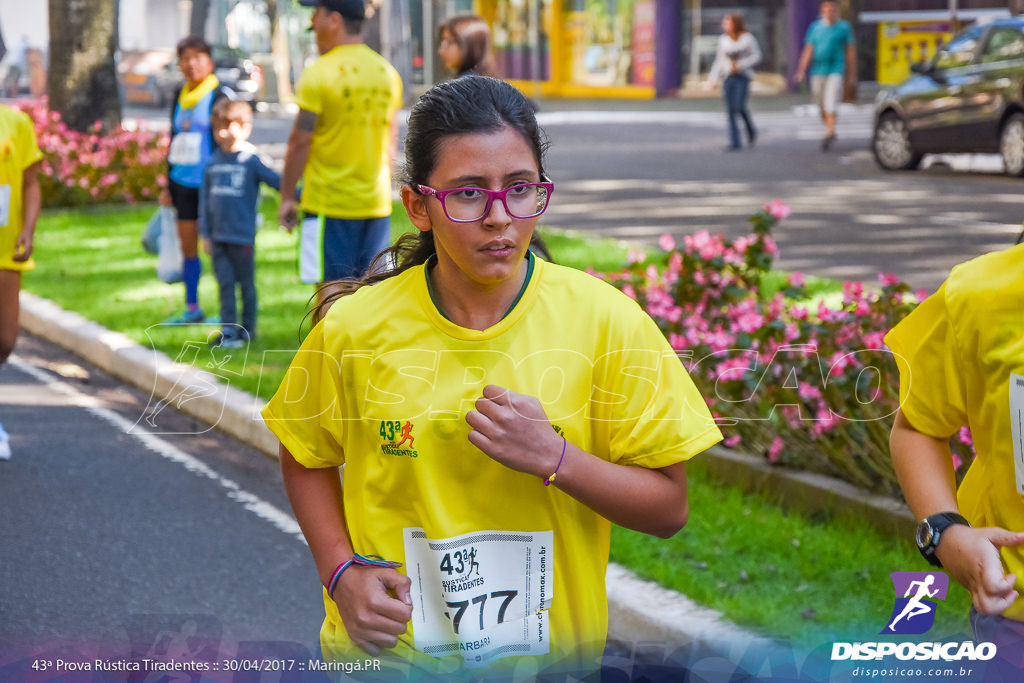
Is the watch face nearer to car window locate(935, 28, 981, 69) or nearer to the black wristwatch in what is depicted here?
the black wristwatch

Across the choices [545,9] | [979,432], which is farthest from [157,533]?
[545,9]

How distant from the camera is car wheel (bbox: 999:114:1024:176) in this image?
16141 mm

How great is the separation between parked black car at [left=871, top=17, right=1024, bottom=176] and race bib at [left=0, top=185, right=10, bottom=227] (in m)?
12.7

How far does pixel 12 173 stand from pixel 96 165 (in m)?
11.0

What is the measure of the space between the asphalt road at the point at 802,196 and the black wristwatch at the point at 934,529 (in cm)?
779

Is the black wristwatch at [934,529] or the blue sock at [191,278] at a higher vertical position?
the black wristwatch at [934,529]

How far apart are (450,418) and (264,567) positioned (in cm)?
324

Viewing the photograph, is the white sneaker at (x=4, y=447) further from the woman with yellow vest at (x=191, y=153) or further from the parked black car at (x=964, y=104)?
the parked black car at (x=964, y=104)

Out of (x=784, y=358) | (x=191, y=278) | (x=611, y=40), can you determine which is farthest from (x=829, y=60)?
(x=611, y=40)

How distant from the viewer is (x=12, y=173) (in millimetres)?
6047

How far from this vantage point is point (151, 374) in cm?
812

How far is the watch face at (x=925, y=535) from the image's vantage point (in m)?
2.34

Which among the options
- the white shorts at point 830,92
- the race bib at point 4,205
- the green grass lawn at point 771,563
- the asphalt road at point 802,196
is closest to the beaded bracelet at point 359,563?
the green grass lawn at point 771,563

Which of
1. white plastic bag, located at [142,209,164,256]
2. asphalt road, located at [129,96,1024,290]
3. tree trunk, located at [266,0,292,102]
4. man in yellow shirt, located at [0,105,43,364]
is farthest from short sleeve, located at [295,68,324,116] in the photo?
tree trunk, located at [266,0,292,102]
